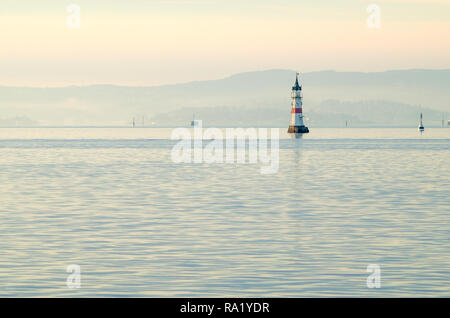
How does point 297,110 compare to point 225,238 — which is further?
point 297,110

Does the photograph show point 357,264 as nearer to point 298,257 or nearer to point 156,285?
point 298,257

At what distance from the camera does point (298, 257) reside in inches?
916

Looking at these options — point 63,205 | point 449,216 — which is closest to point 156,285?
point 449,216
